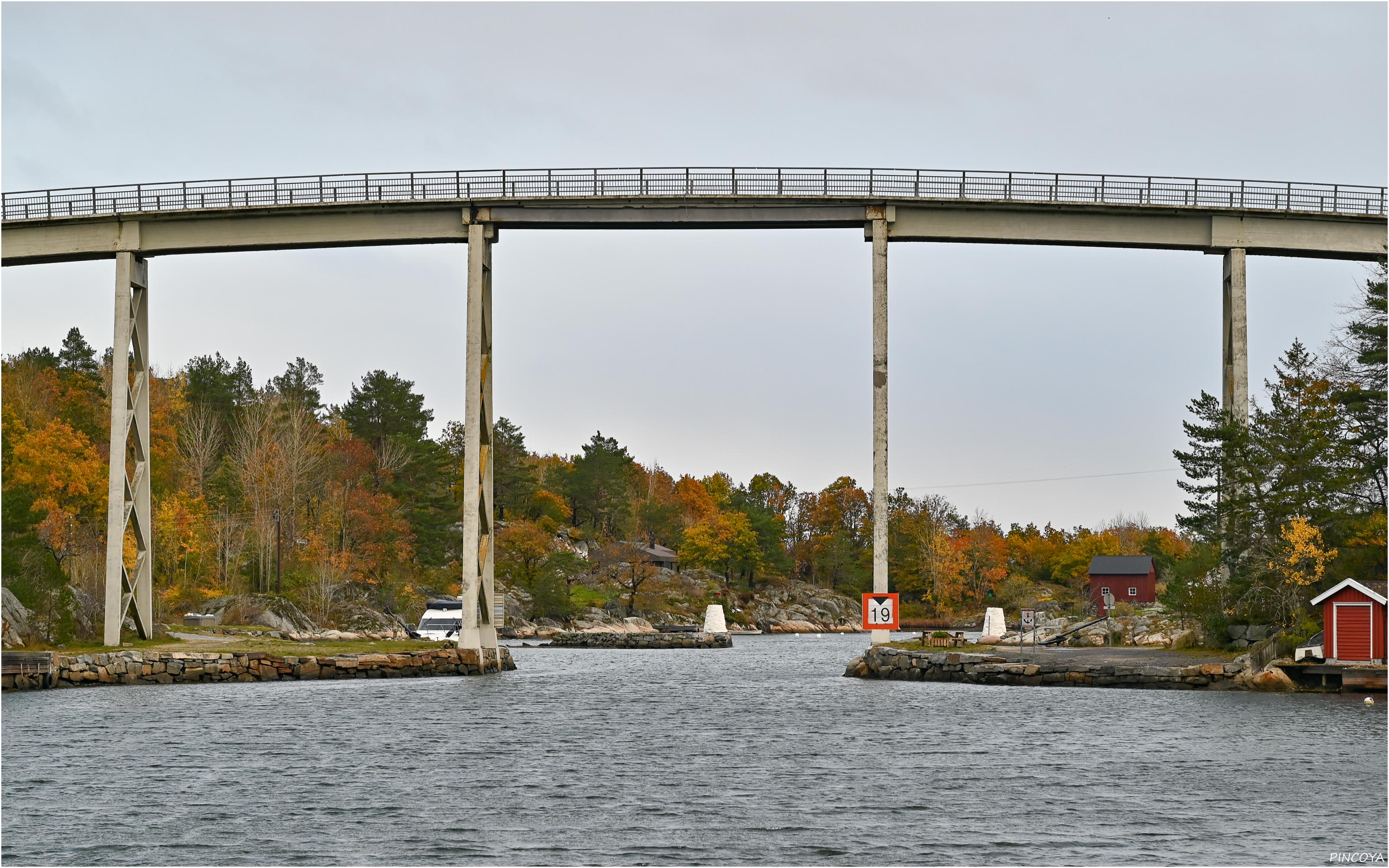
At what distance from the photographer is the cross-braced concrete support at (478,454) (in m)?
48.2

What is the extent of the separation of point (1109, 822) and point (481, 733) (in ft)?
55.1

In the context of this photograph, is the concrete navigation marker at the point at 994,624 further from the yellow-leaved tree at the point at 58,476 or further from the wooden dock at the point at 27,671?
the yellow-leaved tree at the point at 58,476

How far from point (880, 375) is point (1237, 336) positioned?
522 inches

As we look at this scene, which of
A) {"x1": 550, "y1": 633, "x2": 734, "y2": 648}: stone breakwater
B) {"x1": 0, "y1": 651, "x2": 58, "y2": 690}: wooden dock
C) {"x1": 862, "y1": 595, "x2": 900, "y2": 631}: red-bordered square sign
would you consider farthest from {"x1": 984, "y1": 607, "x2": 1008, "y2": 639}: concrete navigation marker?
{"x1": 0, "y1": 651, "x2": 58, "y2": 690}: wooden dock

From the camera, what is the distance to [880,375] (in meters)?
49.0

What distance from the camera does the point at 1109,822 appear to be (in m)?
22.9

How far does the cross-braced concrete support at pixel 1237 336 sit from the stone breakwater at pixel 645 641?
4817 centimetres

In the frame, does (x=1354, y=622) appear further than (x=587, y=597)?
No

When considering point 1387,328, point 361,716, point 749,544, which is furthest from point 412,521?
point 1387,328

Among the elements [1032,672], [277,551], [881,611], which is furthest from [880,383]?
[277,551]

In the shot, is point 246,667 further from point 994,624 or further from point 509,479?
point 509,479

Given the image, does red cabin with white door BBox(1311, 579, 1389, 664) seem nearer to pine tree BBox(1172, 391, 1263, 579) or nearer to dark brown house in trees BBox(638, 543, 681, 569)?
pine tree BBox(1172, 391, 1263, 579)

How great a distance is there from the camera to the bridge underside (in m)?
49.4

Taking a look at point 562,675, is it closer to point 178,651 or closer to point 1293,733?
point 178,651
